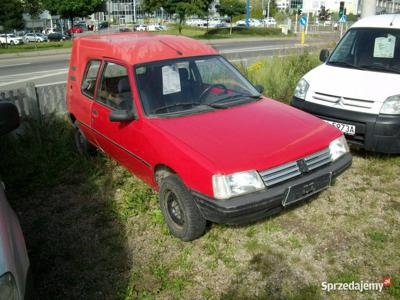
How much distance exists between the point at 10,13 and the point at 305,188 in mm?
38572

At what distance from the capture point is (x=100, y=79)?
457 cm

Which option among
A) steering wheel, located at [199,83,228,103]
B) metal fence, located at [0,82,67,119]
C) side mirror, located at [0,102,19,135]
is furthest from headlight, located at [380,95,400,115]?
metal fence, located at [0,82,67,119]

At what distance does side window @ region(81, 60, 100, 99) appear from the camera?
4.74 metres

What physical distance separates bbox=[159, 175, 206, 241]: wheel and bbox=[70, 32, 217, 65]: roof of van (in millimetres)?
1452

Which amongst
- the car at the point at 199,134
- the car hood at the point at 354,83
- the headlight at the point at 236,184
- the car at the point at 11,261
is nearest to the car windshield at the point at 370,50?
the car hood at the point at 354,83

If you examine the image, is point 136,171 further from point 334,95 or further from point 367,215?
point 334,95

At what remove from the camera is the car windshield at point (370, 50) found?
562 cm

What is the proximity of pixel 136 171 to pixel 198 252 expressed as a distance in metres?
1.23

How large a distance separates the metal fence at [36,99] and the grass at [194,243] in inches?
58.3

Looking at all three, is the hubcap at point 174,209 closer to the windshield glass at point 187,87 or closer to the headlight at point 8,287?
the windshield glass at point 187,87

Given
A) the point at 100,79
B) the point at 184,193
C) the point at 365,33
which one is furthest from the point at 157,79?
the point at 365,33

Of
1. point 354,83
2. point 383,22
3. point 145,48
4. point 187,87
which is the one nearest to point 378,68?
point 354,83

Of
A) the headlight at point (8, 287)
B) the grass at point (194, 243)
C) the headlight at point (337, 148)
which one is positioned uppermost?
the headlight at point (337, 148)

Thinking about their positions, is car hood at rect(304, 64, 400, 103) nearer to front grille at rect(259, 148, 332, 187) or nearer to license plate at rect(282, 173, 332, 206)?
front grille at rect(259, 148, 332, 187)
